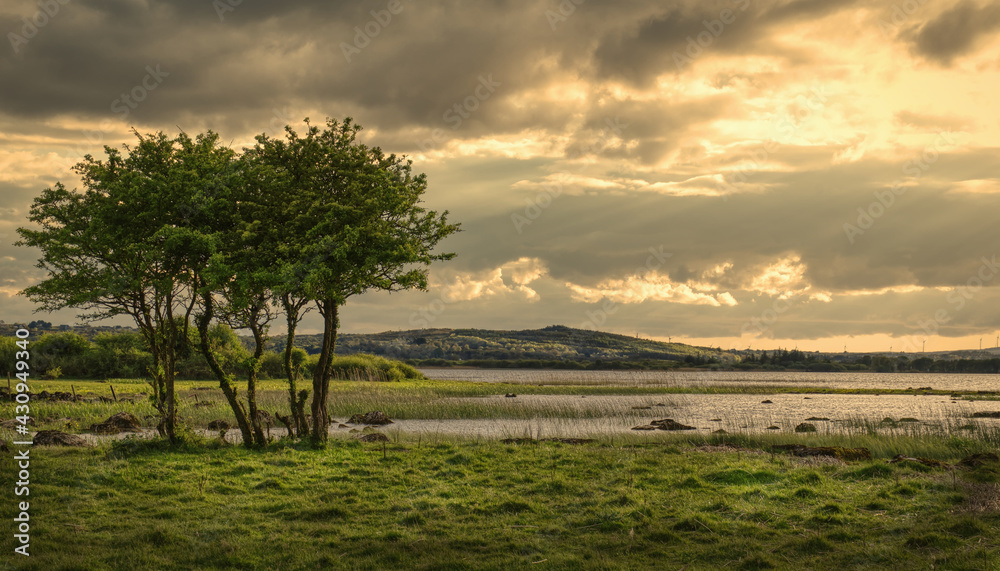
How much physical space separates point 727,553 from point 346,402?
38.4 meters

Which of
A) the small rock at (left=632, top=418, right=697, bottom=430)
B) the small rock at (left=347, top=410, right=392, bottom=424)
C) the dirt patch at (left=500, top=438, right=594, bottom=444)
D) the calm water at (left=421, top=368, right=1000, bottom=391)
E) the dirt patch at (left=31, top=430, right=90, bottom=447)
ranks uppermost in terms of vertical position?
the dirt patch at (left=31, top=430, right=90, bottom=447)

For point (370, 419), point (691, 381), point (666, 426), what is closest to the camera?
point (666, 426)

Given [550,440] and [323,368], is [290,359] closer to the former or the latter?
[323,368]

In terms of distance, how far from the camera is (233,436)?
91.4 feet

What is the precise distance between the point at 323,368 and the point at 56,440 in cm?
1029

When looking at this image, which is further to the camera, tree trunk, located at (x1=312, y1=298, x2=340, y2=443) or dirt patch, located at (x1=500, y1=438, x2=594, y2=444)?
dirt patch, located at (x1=500, y1=438, x2=594, y2=444)

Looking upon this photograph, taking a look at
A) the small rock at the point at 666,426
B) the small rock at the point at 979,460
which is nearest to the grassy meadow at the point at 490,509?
the small rock at the point at 979,460

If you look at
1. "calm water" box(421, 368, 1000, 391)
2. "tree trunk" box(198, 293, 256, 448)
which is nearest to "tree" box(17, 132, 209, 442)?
"tree trunk" box(198, 293, 256, 448)

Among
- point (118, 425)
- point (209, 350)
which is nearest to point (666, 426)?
point (209, 350)

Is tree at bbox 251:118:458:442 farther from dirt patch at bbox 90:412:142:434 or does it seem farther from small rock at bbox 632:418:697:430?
small rock at bbox 632:418:697:430

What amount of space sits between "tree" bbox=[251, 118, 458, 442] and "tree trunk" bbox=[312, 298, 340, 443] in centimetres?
4

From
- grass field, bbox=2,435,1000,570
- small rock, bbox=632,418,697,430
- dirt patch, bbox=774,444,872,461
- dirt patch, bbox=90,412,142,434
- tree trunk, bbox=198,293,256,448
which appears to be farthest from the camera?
small rock, bbox=632,418,697,430

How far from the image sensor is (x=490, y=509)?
1419 centimetres

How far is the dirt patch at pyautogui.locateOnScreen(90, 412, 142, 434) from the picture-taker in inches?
1112
